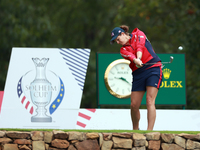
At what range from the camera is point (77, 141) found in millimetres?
6391

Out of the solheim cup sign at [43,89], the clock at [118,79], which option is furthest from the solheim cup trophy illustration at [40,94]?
the clock at [118,79]

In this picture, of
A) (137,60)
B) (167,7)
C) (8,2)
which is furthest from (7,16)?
(137,60)

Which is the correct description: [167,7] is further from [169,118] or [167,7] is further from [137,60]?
[137,60]

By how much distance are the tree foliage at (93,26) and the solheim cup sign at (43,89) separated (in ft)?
31.9

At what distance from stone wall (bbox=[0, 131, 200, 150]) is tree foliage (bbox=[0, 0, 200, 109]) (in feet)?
39.0

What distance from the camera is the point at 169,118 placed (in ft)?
31.1

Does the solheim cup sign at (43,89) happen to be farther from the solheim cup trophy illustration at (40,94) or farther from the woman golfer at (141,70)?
the woman golfer at (141,70)

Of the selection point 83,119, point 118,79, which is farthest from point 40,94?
point 118,79

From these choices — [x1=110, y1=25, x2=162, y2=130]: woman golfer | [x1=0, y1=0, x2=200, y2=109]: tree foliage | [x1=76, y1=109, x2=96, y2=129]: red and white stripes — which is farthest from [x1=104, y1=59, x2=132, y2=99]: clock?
[x1=0, y1=0, x2=200, y2=109]: tree foliage

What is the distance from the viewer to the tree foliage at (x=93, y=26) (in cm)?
1869

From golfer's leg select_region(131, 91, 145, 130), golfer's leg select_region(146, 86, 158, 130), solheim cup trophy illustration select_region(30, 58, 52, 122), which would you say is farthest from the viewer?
solheim cup trophy illustration select_region(30, 58, 52, 122)

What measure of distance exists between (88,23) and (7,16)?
707 centimetres

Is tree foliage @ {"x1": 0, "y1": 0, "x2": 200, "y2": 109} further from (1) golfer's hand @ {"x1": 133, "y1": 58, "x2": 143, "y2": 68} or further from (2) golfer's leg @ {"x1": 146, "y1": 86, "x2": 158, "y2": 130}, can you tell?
(1) golfer's hand @ {"x1": 133, "y1": 58, "x2": 143, "y2": 68}

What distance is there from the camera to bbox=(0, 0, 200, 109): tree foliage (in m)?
18.7
